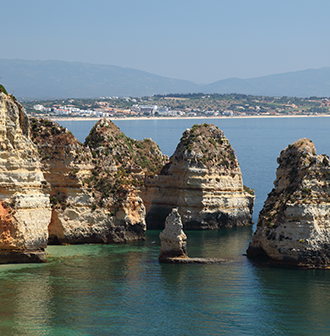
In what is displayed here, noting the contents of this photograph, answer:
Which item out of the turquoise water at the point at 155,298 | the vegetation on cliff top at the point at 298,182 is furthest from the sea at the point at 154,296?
the vegetation on cliff top at the point at 298,182

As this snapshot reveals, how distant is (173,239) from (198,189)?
2379 cm

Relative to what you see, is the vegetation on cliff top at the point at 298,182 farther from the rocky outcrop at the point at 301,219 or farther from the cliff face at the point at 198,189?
the cliff face at the point at 198,189

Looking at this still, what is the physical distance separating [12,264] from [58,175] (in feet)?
47.8

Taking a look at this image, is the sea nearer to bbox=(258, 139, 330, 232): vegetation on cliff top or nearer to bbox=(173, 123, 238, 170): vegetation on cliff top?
bbox=(258, 139, 330, 232): vegetation on cliff top

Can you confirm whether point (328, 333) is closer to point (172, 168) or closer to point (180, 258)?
point (180, 258)

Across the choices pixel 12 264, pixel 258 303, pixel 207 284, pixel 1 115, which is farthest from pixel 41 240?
pixel 258 303

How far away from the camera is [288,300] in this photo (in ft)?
159

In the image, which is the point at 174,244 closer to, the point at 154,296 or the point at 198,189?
the point at 154,296

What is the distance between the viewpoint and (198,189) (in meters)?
82.1

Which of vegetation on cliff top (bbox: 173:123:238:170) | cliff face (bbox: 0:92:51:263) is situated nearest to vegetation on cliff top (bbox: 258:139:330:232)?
cliff face (bbox: 0:92:51:263)

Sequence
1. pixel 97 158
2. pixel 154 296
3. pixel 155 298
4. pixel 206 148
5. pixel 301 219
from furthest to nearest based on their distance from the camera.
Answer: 1. pixel 206 148
2. pixel 97 158
3. pixel 301 219
4. pixel 154 296
5. pixel 155 298

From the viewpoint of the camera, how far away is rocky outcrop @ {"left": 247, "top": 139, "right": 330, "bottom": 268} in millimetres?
56250

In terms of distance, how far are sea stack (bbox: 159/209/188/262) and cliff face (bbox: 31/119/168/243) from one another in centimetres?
1122

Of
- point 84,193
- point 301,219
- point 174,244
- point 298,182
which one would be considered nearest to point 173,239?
point 174,244
